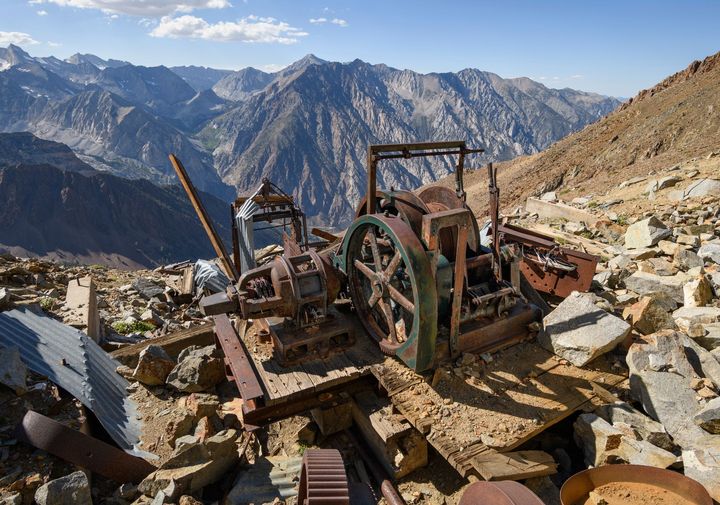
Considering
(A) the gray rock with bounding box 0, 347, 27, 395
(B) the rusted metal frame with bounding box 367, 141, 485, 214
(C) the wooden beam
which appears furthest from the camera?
(C) the wooden beam

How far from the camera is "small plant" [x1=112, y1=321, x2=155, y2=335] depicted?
6723 mm

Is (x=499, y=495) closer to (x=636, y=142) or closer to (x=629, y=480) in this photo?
(x=629, y=480)

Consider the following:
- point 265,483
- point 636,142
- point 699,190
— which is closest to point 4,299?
point 265,483

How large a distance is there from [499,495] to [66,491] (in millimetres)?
2867

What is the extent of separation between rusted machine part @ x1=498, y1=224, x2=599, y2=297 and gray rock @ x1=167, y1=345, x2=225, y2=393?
415cm

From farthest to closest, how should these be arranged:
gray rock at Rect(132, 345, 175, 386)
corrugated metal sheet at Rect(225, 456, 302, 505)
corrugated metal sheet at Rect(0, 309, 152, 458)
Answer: gray rock at Rect(132, 345, 175, 386), corrugated metal sheet at Rect(0, 309, 152, 458), corrugated metal sheet at Rect(225, 456, 302, 505)

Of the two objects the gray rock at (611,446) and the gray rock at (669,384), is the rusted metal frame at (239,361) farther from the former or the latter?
the gray rock at (669,384)

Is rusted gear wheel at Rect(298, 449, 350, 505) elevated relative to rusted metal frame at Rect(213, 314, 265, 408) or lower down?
elevated

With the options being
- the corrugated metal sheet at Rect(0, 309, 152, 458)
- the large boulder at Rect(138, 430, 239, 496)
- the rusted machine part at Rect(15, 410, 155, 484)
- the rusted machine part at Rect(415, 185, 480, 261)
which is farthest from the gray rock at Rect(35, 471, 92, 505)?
the rusted machine part at Rect(415, 185, 480, 261)

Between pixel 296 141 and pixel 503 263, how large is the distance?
175 meters

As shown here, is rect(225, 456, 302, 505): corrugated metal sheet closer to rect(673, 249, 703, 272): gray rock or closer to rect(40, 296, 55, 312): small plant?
rect(40, 296, 55, 312): small plant

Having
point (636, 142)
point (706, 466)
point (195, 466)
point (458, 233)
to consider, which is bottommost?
point (195, 466)

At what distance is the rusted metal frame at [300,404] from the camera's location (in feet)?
14.1

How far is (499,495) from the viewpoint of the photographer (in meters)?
2.63
